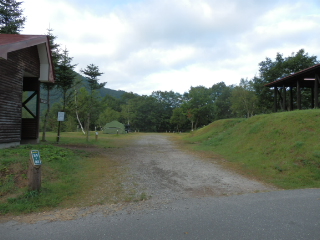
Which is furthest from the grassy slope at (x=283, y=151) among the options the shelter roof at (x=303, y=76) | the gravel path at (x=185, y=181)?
the shelter roof at (x=303, y=76)

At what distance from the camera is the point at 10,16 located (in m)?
18.4

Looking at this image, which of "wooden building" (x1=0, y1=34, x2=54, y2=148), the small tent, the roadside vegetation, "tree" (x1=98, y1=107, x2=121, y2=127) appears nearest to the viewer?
the roadside vegetation

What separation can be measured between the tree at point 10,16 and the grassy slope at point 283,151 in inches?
712

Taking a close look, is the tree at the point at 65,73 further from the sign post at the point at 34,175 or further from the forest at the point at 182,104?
the sign post at the point at 34,175

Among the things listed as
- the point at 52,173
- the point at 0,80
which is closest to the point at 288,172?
the point at 52,173

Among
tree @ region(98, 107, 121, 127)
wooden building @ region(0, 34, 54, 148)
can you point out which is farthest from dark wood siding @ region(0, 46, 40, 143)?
tree @ region(98, 107, 121, 127)

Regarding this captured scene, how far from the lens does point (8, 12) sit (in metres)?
18.3

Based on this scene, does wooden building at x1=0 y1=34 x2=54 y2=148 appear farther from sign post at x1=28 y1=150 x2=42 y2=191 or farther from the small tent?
the small tent

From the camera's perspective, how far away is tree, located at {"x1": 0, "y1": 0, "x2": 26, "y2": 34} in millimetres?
18078

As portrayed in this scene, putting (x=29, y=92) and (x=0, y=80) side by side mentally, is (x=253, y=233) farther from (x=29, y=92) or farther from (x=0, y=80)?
(x=29, y=92)

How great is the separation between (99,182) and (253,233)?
174 inches

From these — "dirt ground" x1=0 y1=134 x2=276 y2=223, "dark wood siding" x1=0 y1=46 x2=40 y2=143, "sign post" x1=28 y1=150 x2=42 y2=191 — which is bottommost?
"dirt ground" x1=0 y1=134 x2=276 y2=223

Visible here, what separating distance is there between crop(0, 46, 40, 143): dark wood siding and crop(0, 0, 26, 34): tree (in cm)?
845

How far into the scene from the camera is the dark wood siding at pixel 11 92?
1002 cm
